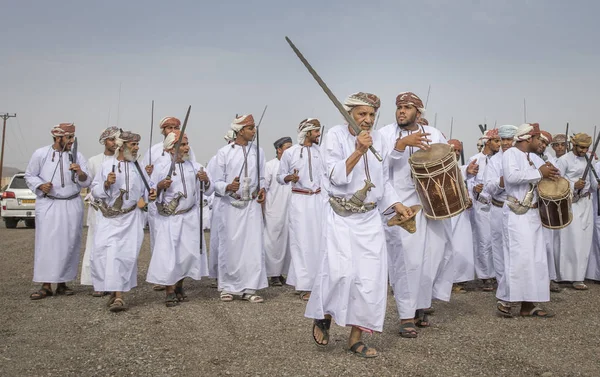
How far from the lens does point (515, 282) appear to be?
22.3 ft

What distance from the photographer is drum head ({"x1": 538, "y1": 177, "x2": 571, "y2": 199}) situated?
7176mm

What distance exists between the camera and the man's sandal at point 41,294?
8108 mm

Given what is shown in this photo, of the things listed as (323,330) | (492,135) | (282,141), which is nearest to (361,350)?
(323,330)

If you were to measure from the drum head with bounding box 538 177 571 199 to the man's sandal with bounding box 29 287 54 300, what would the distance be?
6082 mm

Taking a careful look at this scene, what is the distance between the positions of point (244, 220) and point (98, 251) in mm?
1781

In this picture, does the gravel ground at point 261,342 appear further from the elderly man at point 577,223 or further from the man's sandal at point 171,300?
the elderly man at point 577,223

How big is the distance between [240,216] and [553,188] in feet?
12.1

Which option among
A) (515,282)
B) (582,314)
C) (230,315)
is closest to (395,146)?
(515,282)

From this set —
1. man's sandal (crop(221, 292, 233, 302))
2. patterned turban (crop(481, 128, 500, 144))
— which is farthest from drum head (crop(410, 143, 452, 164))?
patterned turban (crop(481, 128, 500, 144))

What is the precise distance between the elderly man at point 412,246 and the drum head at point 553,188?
4.43 ft

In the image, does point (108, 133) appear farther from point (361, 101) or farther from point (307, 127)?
point (361, 101)

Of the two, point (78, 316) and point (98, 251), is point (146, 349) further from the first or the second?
point (98, 251)

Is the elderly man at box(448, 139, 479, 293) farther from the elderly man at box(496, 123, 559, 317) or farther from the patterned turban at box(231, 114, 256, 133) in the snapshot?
the patterned turban at box(231, 114, 256, 133)

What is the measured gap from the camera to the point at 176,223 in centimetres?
788
